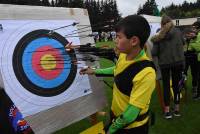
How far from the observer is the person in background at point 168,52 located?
5.02m

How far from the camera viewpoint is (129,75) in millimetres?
2354

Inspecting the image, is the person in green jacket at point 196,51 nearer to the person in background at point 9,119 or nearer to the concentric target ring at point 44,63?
the concentric target ring at point 44,63

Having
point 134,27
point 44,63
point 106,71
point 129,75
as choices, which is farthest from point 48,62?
point 134,27

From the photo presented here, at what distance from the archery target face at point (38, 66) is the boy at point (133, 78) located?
1.20 m

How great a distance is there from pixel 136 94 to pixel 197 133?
9.04 ft

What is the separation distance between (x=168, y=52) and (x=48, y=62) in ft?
6.74

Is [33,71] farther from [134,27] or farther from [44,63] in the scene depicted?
[134,27]

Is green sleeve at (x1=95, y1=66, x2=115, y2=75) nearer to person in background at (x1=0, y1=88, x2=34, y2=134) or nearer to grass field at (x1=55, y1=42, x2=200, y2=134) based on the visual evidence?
person in background at (x1=0, y1=88, x2=34, y2=134)

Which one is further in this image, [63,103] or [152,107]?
[152,107]

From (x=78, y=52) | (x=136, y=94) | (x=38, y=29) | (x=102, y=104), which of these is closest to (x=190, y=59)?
(x=102, y=104)

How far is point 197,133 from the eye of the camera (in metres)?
4.66

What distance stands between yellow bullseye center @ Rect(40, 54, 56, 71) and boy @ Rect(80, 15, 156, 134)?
1.31 meters

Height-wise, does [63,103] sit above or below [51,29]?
below

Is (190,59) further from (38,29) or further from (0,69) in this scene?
(0,69)
